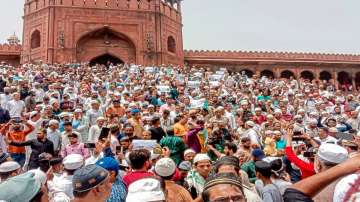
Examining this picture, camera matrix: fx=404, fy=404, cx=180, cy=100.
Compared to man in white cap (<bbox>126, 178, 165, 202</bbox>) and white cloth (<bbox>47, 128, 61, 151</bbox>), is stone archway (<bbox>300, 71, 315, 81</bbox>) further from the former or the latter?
man in white cap (<bbox>126, 178, 165, 202</bbox>)

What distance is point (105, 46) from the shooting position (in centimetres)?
2809

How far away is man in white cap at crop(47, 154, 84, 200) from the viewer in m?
4.18

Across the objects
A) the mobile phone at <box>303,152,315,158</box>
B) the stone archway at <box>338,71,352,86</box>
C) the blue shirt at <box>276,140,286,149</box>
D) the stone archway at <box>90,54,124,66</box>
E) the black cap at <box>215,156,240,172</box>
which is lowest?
the mobile phone at <box>303,152,315,158</box>

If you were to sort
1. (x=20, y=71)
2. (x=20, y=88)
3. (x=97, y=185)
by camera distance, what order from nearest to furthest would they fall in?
(x=97, y=185), (x=20, y=88), (x=20, y=71)

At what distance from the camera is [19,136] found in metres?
7.07

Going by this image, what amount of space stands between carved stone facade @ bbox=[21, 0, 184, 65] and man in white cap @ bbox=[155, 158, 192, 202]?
79.3 ft

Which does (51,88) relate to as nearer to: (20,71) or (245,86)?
(20,71)

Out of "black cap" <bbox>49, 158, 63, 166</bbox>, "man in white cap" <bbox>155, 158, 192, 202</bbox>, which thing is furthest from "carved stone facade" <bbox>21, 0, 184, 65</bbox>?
"man in white cap" <bbox>155, 158, 192, 202</bbox>

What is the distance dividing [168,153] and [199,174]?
112 cm

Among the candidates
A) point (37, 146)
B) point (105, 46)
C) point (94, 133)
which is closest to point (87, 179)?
point (37, 146)

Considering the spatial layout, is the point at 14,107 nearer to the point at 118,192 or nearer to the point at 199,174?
the point at 199,174

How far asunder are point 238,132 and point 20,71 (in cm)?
1189

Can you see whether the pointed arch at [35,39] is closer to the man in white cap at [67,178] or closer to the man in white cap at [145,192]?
the man in white cap at [67,178]

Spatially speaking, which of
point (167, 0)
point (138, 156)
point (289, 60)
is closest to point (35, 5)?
point (167, 0)
